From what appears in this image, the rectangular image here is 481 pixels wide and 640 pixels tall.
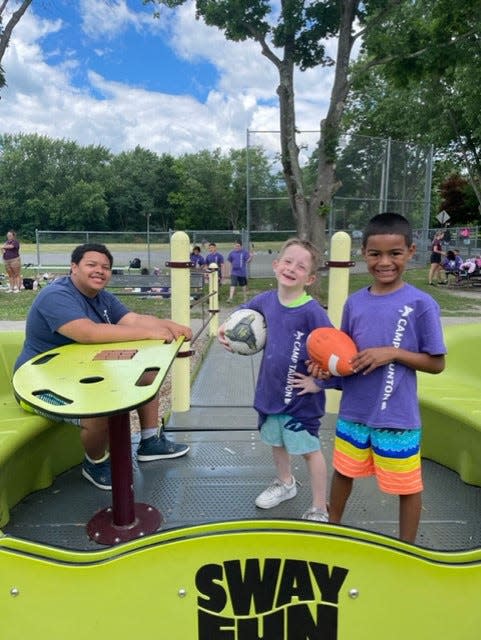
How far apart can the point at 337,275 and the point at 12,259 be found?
1265 centimetres

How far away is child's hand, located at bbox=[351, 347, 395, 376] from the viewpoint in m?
1.96

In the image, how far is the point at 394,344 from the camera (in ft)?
6.58

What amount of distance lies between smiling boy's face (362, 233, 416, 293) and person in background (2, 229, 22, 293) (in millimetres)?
13608

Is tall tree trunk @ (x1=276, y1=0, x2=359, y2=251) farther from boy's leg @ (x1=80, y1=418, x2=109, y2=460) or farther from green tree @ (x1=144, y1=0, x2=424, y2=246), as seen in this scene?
boy's leg @ (x1=80, y1=418, x2=109, y2=460)

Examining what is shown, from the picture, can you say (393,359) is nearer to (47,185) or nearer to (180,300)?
(180,300)

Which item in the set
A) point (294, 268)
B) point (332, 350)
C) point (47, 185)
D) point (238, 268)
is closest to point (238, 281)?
point (238, 268)

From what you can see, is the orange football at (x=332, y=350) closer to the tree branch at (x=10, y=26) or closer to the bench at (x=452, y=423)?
the bench at (x=452, y=423)

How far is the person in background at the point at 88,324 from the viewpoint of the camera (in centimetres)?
263

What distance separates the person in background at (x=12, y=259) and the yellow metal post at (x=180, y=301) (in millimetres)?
11490

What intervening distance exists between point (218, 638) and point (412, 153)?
19.4m

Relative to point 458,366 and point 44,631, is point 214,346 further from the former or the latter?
point 44,631

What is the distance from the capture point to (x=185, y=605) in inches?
53.7

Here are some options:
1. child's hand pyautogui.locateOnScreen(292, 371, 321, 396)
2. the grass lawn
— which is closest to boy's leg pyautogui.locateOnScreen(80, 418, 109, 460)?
child's hand pyautogui.locateOnScreen(292, 371, 321, 396)

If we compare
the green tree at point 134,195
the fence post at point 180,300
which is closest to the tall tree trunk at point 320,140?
the fence post at point 180,300
